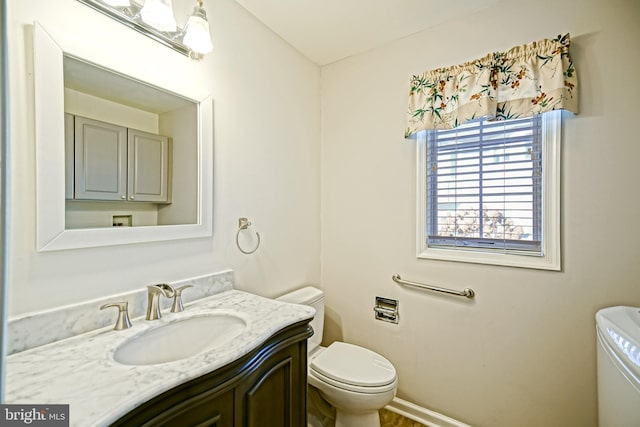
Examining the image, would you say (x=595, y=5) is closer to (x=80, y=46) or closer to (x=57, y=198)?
(x=80, y=46)

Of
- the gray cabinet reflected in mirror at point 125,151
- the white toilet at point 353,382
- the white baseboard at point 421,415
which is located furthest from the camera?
the white baseboard at point 421,415

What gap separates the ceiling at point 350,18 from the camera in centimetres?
144

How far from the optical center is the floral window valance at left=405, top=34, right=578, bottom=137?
125 centimetres

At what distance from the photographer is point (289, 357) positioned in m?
1.03

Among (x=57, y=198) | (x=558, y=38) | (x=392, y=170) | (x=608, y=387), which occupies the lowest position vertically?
Result: (x=608, y=387)

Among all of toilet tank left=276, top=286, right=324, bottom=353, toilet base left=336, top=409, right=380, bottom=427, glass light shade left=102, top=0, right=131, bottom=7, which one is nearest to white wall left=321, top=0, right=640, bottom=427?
toilet tank left=276, top=286, right=324, bottom=353

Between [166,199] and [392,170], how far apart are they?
1.32 meters

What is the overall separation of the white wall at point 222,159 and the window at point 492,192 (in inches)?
32.8

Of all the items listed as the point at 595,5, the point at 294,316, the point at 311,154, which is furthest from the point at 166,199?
the point at 595,5

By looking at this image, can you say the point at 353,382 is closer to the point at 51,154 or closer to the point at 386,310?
the point at 386,310

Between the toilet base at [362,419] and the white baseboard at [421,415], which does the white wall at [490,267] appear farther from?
the toilet base at [362,419]

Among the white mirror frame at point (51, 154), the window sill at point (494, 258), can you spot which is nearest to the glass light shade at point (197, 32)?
the white mirror frame at point (51, 154)

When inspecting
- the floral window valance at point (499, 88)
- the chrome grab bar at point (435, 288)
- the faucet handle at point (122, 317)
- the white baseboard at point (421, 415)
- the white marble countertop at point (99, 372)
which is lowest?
the white baseboard at point (421, 415)

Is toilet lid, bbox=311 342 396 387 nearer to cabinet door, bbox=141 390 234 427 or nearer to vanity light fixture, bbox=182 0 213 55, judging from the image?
cabinet door, bbox=141 390 234 427
